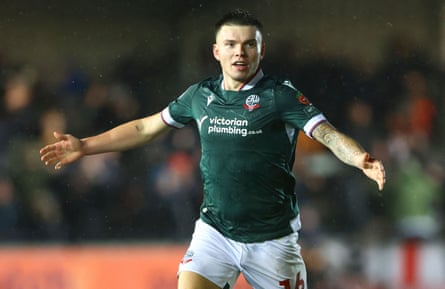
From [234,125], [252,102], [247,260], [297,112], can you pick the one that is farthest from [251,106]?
[247,260]

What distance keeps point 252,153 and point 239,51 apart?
552 mm

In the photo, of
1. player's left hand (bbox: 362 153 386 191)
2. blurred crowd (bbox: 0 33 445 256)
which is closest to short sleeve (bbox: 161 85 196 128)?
player's left hand (bbox: 362 153 386 191)

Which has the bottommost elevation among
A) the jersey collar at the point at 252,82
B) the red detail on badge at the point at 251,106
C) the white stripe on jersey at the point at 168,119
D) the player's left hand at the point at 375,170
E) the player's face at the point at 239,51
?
the player's left hand at the point at 375,170

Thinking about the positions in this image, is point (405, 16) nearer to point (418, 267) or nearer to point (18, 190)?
point (418, 267)

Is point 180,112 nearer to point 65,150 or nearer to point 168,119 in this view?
point 168,119

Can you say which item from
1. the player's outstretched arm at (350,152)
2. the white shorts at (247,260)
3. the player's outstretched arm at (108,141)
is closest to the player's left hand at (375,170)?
the player's outstretched arm at (350,152)

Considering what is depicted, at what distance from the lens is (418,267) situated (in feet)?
31.9

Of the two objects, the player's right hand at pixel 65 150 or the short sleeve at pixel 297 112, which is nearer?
the short sleeve at pixel 297 112

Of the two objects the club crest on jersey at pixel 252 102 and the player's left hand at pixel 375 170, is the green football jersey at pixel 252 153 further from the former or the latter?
the player's left hand at pixel 375 170

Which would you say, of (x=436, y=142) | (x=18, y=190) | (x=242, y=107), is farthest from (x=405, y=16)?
(x=242, y=107)

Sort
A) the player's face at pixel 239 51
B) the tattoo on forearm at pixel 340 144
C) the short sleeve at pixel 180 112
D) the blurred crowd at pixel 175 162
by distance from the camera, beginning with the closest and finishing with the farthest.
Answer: the tattoo on forearm at pixel 340 144
the player's face at pixel 239 51
the short sleeve at pixel 180 112
the blurred crowd at pixel 175 162

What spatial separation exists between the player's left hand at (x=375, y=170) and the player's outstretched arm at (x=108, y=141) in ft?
4.56

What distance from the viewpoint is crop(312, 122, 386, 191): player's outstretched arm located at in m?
4.72

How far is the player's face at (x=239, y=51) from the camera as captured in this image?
5316 millimetres
